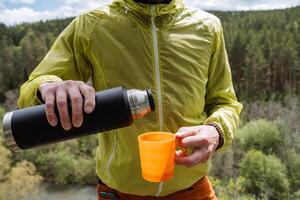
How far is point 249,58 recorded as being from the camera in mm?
27094

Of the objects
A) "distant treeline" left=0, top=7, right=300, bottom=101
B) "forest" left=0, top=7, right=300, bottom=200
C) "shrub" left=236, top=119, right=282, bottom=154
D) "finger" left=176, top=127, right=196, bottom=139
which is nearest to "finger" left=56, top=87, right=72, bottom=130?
"finger" left=176, top=127, right=196, bottom=139

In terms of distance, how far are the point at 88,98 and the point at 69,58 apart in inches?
15.9

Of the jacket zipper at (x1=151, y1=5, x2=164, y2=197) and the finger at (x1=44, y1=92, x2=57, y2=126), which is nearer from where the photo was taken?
the finger at (x1=44, y1=92, x2=57, y2=126)

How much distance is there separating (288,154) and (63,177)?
30.5 ft

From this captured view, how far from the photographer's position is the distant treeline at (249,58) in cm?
2511

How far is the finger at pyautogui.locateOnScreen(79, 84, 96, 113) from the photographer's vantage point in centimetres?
93

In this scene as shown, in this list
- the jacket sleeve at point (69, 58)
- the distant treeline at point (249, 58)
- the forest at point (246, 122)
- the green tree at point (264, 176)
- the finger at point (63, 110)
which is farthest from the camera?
the distant treeline at point (249, 58)

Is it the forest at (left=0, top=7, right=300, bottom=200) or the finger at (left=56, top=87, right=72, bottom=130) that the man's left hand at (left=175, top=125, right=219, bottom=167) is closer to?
the finger at (left=56, top=87, right=72, bottom=130)

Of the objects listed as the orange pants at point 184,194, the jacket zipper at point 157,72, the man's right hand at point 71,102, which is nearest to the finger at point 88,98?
the man's right hand at point 71,102

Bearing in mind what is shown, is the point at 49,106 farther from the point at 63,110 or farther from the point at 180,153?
the point at 180,153

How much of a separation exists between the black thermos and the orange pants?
485 millimetres

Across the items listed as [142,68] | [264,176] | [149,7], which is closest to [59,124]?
[142,68]

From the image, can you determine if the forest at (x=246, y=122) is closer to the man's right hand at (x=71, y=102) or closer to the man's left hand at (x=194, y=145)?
the man's left hand at (x=194, y=145)

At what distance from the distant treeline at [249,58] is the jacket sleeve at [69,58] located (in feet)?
78.7
